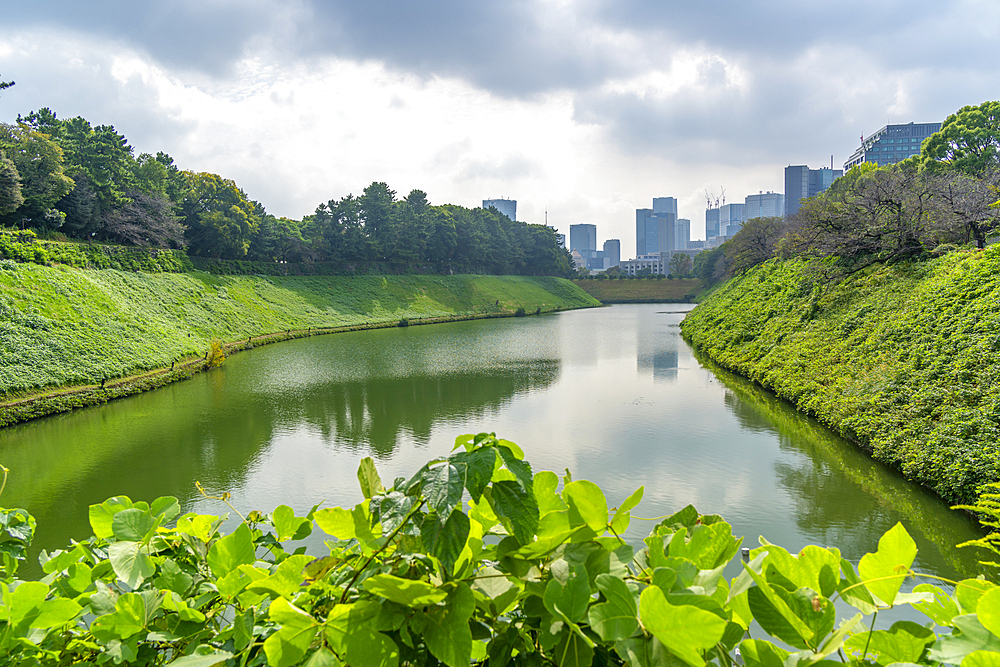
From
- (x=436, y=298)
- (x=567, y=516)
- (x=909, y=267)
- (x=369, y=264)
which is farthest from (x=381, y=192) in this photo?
(x=567, y=516)

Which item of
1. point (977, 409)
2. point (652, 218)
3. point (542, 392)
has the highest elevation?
point (652, 218)

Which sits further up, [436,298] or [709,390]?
[436,298]

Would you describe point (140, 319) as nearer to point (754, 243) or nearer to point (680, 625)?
point (680, 625)

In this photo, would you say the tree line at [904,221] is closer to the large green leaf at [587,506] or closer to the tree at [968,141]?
the tree at [968,141]

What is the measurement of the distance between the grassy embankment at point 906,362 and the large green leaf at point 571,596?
5.02m

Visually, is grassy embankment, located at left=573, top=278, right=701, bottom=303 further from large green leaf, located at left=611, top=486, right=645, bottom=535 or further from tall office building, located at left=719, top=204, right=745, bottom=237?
tall office building, located at left=719, top=204, right=745, bottom=237

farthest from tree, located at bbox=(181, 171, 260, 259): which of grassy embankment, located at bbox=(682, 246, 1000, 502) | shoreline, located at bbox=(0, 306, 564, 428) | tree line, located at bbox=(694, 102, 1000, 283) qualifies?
tree line, located at bbox=(694, 102, 1000, 283)

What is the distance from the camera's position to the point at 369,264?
3522 cm

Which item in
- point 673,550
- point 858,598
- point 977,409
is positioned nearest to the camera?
point 858,598

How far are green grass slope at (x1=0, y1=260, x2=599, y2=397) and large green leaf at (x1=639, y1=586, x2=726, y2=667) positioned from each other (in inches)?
482

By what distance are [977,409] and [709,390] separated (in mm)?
5541

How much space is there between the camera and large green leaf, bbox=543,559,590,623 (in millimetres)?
617

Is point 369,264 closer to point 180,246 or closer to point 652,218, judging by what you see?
point 180,246

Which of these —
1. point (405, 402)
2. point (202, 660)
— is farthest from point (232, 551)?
point (405, 402)
